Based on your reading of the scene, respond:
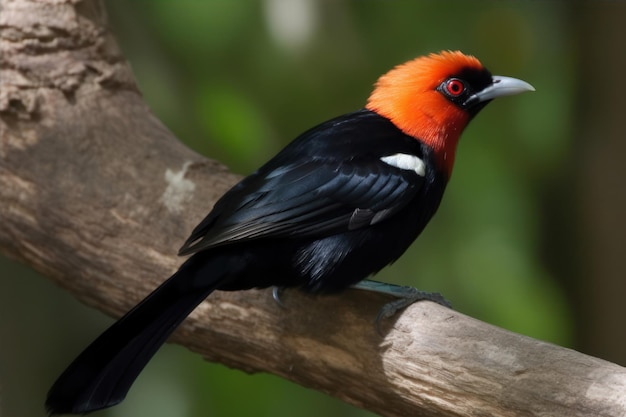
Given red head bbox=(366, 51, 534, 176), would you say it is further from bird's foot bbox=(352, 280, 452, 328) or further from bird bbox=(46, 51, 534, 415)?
bird's foot bbox=(352, 280, 452, 328)

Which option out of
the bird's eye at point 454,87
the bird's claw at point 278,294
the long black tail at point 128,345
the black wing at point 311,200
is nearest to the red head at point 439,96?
the bird's eye at point 454,87

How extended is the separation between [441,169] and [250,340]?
1.00 metres

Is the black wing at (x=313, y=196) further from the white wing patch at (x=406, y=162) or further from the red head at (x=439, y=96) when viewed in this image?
the red head at (x=439, y=96)

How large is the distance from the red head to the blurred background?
4.23ft

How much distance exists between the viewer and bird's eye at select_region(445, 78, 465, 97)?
3.62 m

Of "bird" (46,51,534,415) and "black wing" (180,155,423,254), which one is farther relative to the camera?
"black wing" (180,155,423,254)

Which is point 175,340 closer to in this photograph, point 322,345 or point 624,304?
point 322,345

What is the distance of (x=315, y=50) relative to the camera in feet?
15.9

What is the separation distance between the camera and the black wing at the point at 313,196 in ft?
9.93

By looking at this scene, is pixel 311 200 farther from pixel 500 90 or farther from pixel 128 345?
pixel 500 90

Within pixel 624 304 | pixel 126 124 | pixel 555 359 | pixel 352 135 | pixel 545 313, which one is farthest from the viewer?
pixel 624 304

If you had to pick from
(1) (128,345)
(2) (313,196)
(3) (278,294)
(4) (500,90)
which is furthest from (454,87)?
(1) (128,345)

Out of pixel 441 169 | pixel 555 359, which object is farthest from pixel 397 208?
pixel 555 359

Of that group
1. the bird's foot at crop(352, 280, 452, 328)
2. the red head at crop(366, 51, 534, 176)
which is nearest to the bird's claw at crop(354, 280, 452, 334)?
the bird's foot at crop(352, 280, 452, 328)
